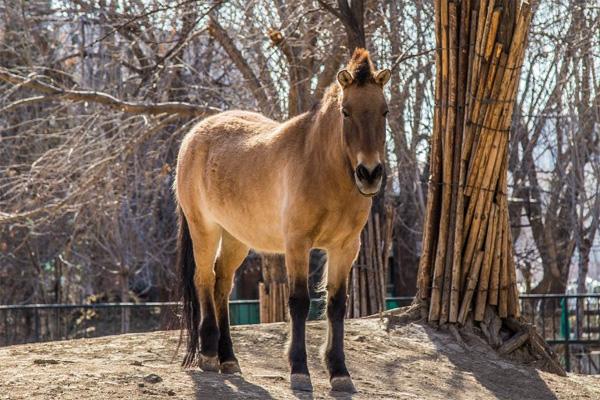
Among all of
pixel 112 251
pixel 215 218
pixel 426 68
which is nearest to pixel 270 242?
pixel 215 218

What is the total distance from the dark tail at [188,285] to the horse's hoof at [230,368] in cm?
39

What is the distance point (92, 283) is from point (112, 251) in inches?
108

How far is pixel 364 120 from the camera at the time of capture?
5.96 m

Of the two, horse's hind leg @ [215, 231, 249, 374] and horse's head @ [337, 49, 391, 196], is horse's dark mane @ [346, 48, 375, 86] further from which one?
horse's hind leg @ [215, 231, 249, 374]

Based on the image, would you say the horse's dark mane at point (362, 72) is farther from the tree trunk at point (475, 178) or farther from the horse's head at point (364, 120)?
the tree trunk at point (475, 178)

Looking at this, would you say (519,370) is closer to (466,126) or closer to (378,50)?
(466,126)

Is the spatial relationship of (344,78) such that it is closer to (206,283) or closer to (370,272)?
(206,283)

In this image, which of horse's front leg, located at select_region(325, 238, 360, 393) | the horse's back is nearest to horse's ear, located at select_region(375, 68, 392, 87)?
the horse's back

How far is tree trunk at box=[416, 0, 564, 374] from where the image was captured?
818 cm

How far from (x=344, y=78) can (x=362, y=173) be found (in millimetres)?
730

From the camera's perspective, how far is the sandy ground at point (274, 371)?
581 cm

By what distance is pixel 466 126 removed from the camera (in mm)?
8219

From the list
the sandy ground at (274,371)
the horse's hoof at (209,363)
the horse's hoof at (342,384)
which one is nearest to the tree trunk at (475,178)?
the sandy ground at (274,371)

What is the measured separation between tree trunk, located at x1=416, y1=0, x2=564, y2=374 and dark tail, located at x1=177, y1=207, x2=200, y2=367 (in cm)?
212
